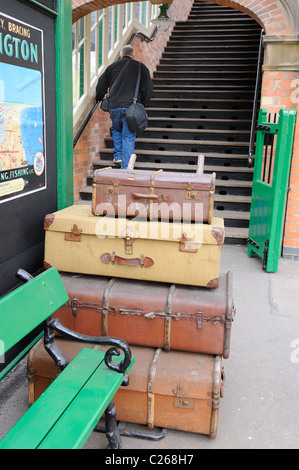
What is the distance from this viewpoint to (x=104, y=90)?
232 inches

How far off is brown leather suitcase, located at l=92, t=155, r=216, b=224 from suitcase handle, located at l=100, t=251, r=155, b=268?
237 mm

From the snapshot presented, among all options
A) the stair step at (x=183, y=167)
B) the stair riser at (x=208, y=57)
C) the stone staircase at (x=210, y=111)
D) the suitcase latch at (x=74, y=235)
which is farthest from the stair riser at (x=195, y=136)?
the suitcase latch at (x=74, y=235)

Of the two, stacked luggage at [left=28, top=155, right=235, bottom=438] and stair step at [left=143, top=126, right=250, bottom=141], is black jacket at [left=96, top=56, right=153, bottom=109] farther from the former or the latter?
stacked luggage at [left=28, top=155, right=235, bottom=438]

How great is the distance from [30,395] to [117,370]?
594 millimetres

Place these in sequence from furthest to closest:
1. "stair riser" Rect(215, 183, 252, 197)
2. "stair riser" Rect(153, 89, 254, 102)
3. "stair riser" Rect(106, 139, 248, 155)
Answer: "stair riser" Rect(153, 89, 254, 102) → "stair riser" Rect(106, 139, 248, 155) → "stair riser" Rect(215, 183, 252, 197)

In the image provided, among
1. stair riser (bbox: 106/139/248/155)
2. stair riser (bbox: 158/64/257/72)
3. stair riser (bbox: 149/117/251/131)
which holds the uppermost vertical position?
stair riser (bbox: 158/64/257/72)

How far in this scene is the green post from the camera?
263cm

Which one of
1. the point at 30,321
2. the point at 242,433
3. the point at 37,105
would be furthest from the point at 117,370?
the point at 37,105

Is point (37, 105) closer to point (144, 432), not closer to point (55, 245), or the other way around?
point (55, 245)

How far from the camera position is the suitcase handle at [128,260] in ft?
7.79

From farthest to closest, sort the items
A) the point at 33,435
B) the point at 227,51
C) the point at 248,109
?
the point at 227,51
the point at 248,109
the point at 33,435

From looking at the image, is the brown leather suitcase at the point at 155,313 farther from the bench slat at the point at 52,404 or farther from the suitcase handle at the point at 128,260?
the bench slat at the point at 52,404

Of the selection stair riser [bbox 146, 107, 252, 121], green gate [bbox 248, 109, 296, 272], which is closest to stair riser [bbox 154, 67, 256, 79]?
stair riser [bbox 146, 107, 252, 121]

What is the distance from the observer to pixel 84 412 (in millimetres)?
1674
